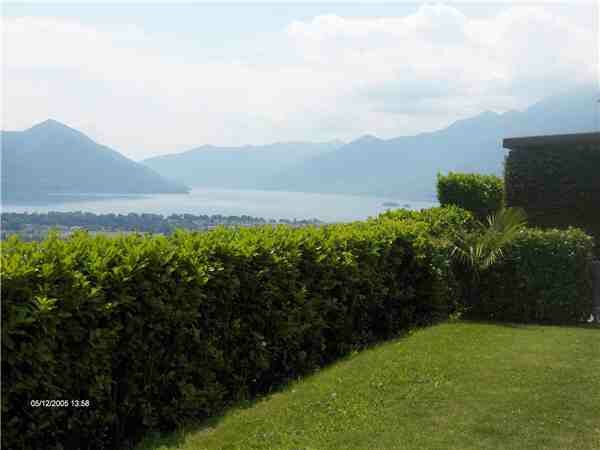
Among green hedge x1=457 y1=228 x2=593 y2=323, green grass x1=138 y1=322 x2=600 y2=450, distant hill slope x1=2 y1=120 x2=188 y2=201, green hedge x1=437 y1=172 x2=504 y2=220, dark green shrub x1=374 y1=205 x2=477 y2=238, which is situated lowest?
green grass x1=138 y1=322 x2=600 y2=450

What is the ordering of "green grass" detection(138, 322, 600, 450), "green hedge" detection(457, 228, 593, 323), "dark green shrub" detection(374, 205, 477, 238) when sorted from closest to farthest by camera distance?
"green grass" detection(138, 322, 600, 450) < "green hedge" detection(457, 228, 593, 323) < "dark green shrub" detection(374, 205, 477, 238)

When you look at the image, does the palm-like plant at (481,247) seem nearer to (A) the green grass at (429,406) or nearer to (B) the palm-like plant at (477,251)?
(B) the palm-like plant at (477,251)

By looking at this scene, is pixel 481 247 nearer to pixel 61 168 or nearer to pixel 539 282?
pixel 539 282

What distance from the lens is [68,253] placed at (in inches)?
219

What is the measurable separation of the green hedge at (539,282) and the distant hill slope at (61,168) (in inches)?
3127

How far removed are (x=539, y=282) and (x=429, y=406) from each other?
6.98m

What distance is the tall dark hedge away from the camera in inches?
639

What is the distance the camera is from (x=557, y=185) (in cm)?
1664

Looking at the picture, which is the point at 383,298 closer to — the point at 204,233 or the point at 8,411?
the point at 204,233

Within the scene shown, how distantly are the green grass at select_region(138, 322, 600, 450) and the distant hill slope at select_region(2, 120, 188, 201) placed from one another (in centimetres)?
8205

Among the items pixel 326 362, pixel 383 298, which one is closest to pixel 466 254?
pixel 383 298

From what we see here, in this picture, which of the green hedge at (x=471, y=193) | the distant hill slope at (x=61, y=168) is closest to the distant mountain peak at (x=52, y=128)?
the distant hill slope at (x=61, y=168)
